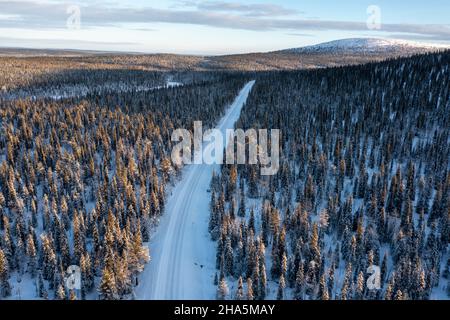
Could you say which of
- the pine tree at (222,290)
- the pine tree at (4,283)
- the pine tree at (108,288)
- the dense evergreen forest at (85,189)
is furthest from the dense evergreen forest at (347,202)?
the pine tree at (4,283)

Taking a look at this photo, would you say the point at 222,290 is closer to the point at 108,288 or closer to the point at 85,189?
the point at 108,288

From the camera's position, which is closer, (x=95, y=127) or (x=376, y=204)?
(x=376, y=204)

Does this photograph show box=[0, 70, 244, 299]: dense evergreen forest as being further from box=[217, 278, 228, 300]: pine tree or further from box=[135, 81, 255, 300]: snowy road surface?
box=[217, 278, 228, 300]: pine tree

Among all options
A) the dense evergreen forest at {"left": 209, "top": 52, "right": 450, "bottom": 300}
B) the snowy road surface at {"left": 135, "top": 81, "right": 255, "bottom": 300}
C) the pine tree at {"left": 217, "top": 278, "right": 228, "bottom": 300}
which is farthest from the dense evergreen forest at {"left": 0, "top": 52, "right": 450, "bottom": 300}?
the snowy road surface at {"left": 135, "top": 81, "right": 255, "bottom": 300}

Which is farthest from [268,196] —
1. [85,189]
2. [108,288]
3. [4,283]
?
[4,283]
